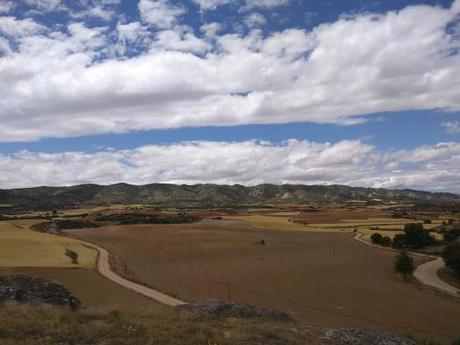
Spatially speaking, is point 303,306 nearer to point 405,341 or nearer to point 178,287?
point 178,287

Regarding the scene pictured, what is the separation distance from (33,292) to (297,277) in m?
38.2

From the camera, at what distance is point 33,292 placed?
2506cm

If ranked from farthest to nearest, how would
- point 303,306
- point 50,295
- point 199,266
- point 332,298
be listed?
1. point 199,266
2. point 332,298
3. point 303,306
4. point 50,295

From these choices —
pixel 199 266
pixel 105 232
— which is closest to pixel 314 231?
pixel 105 232

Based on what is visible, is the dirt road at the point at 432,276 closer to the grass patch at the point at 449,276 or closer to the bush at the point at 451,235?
the grass patch at the point at 449,276

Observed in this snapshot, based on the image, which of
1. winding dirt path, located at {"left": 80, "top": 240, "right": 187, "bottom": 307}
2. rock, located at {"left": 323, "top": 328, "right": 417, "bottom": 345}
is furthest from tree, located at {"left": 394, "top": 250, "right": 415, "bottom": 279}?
rock, located at {"left": 323, "top": 328, "right": 417, "bottom": 345}

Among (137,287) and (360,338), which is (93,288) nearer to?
(137,287)

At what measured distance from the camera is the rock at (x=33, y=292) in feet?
80.3

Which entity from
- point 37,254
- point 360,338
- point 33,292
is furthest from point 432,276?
point 33,292

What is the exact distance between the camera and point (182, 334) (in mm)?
16953

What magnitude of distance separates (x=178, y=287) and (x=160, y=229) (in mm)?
76141

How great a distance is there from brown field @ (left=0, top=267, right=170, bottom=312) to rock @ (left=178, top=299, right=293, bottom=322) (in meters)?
7.75

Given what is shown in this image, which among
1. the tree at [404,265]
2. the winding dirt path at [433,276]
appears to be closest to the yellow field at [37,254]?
the tree at [404,265]

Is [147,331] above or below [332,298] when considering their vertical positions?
above
